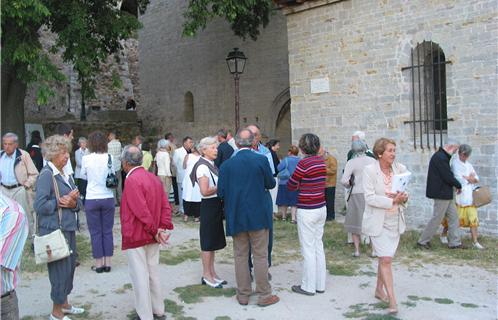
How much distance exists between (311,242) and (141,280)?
192cm

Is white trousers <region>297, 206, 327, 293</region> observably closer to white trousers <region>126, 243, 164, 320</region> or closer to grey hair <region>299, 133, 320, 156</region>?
grey hair <region>299, 133, 320, 156</region>

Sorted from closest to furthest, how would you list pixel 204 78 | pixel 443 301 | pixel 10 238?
pixel 10 238 < pixel 443 301 < pixel 204 78

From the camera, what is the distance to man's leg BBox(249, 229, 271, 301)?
5207mm

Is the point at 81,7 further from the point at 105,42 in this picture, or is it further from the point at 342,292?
the point at 342,292

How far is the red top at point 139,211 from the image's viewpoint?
457cm

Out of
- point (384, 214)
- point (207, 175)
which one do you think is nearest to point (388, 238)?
point (384, 214)

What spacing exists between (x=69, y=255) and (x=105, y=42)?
876cm

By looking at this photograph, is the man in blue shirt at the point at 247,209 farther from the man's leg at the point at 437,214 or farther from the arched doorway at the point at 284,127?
the arched doorway at the point at 284,127

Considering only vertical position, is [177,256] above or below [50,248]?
below

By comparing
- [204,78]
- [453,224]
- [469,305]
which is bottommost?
[469,305]

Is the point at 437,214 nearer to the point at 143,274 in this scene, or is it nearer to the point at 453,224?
the point at 453,224

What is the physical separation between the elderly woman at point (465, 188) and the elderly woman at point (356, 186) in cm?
153

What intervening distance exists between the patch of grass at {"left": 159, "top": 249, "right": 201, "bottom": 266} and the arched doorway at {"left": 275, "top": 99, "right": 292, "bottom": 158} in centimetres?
927

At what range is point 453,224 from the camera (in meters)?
7.59
